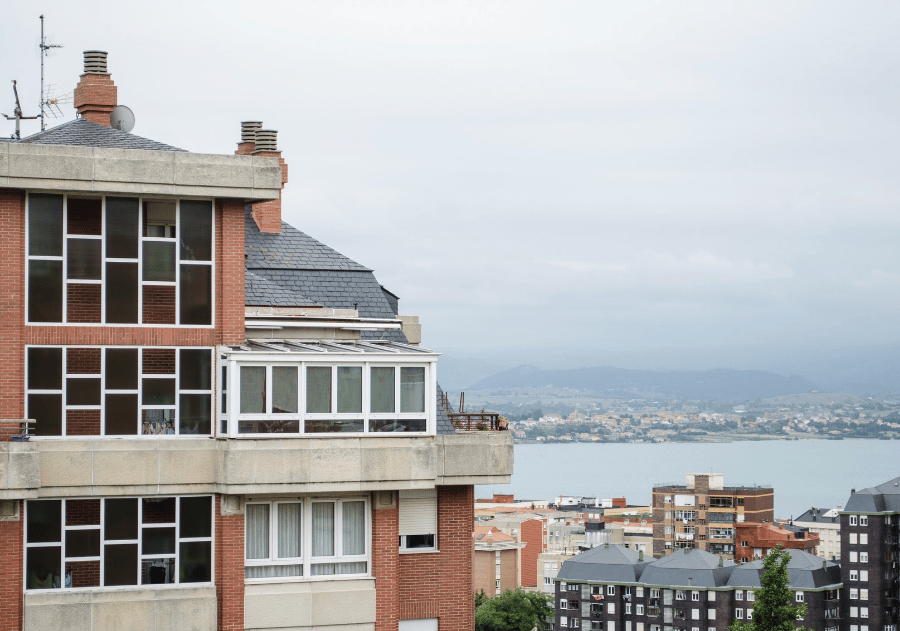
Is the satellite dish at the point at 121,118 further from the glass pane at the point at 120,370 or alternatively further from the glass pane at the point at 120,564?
the glass pane at the point at 120,564

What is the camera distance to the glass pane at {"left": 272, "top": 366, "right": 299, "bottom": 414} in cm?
2361

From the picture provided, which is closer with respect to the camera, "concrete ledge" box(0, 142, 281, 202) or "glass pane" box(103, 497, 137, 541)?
"concrete ledge" box(0, 142, 281, 202)

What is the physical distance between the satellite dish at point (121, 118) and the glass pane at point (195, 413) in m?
11.5

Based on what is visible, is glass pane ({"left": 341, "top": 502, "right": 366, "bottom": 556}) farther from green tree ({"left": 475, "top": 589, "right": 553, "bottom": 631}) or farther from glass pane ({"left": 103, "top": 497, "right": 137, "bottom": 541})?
green tree ({"left": 475, "top": 589, "right": 553, "bottom": 631})

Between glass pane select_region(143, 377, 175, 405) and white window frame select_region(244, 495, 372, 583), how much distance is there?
90.9 inches

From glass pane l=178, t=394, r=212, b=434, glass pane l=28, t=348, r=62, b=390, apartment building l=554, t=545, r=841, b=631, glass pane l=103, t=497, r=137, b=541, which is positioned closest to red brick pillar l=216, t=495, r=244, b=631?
glass pane l=178, t=394, r=212, b=434

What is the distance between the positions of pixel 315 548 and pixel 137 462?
3.54m

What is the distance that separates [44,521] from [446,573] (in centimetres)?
761

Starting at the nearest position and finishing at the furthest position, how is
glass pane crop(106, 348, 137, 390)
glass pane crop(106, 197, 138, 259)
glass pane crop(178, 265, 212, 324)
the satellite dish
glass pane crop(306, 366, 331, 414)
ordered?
glass pane crop(106, 348, 137, 390)
glass pane crop(306, 366, 331, 414)
glass pane crop(106, 197, 138, 259)
glass pane crop(178, 265, 212, 324)
the satellite dish

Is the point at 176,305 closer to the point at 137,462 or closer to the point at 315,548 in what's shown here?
the point at 137,462

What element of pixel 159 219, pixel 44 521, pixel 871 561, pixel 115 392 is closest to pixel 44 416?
pixel 115 392

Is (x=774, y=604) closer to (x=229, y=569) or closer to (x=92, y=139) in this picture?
(x=229, y=569)

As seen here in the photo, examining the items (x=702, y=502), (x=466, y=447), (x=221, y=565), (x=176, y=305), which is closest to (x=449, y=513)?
(x=466, y=447)

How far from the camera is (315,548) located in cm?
2458
